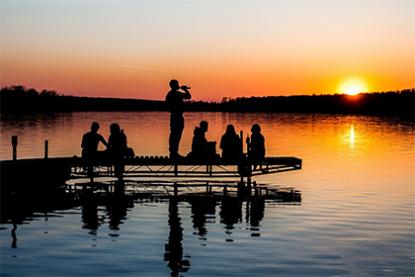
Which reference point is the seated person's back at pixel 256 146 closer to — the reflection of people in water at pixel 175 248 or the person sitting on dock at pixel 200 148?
the person sitting on dock at pixel 200 148

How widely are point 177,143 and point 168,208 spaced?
470 cm

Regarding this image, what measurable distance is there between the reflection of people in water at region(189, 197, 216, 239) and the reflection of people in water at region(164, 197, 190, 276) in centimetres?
52

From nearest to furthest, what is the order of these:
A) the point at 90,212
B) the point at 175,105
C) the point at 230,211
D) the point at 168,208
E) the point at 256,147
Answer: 1. the point at 90,212
2. the point at 230,211
3. the point at 168,208
4. the point at 175,105
5. the point at 256,147

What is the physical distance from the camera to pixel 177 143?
28.1 metres

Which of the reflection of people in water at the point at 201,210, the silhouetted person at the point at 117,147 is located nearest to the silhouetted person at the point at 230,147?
the reflection of people in water at the point at 201,210

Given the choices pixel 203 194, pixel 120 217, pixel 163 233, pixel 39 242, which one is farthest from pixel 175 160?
pixel 39 242

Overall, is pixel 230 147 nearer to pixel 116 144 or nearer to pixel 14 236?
pixel 116 144

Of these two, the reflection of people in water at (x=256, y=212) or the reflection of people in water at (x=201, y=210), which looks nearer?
the reflection of people in water at (x=201, y=210)

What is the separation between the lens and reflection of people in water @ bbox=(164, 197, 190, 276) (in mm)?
14977

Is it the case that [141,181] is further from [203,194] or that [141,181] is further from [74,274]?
[74,274]

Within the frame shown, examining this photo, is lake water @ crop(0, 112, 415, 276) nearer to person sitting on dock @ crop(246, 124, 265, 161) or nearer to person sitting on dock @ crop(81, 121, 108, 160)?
person sitting on dock @ crop(246, 124, 265, 161)

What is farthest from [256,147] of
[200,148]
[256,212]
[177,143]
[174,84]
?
[256,212]

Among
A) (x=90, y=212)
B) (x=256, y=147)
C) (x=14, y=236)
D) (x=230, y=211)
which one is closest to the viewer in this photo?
(x=14, y=236)

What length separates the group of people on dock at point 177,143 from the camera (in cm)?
2772
